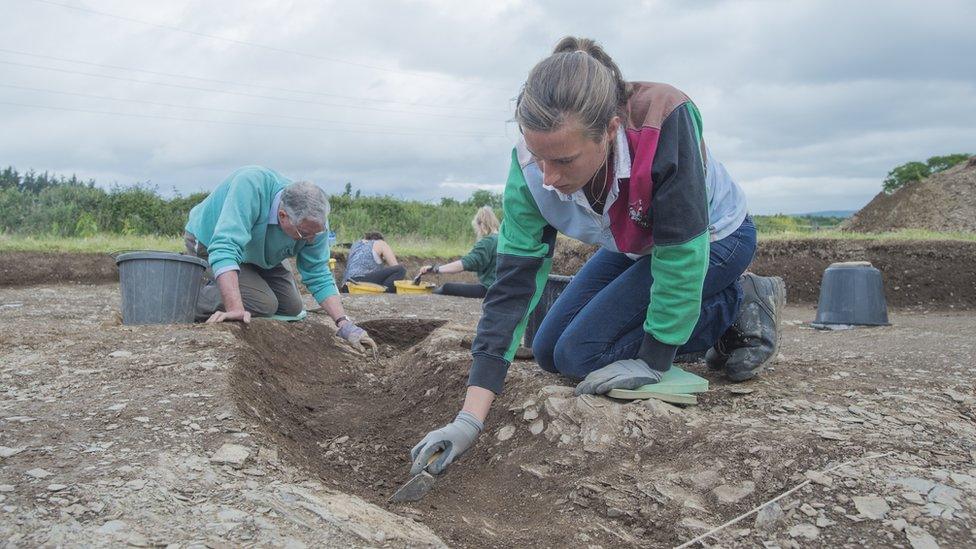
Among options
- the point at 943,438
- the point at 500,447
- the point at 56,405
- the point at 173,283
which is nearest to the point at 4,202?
the point at 173,283

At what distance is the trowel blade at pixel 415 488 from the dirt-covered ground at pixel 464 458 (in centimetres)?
6

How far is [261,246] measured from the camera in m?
4.52

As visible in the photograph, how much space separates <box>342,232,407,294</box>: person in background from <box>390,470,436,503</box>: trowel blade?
21.8ft

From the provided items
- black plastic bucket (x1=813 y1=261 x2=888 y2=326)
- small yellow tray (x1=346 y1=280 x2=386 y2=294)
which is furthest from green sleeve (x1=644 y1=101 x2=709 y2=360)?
small yellow tray (x1=346 y1=280 x2=386 y2=294)

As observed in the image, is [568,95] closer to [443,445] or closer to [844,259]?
[443,445]

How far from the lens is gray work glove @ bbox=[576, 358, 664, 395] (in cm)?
254

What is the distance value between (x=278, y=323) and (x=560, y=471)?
268cm

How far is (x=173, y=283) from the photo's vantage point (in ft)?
13.8

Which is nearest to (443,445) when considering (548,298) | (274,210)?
(548,298)

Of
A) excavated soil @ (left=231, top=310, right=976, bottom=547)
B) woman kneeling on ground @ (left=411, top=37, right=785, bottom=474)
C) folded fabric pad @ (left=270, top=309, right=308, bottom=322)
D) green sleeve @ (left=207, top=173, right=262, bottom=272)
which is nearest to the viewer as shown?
excavated soil @ (left=231, top=310, right=976, bottom=547)

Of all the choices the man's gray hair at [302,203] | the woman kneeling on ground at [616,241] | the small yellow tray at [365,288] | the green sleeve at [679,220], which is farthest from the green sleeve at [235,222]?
the small yellow tray at [365,288]

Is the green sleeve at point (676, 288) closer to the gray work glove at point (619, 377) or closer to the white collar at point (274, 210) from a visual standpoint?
the gray work glove at point (619, 377)

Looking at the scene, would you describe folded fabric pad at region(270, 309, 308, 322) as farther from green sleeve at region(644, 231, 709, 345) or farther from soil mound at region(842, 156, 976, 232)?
soil mound at region(842, 156, 976, 232)

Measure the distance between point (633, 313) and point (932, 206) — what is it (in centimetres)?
1426
